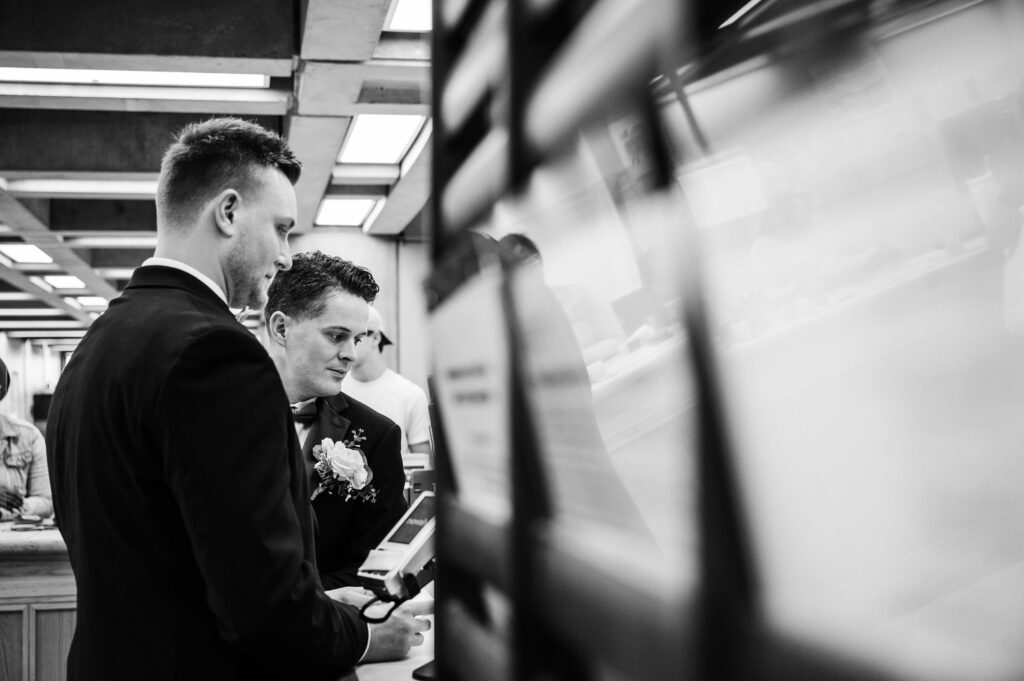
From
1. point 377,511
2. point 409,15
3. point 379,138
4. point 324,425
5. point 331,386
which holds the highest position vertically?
point 409,15

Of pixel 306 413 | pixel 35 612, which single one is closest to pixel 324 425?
pixel 306 413

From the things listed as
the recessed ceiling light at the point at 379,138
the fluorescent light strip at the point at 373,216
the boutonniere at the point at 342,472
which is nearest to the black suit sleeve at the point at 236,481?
the boutonniere at the point at 342,472

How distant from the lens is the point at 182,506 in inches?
52.9

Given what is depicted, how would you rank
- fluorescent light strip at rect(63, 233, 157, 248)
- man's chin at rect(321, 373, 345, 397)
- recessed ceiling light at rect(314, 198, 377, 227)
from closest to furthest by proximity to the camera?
1. man's chin at rect(321, 373, 345, 397)
2. recessed ceiling light at rect(314, 198, 377, 227)
3. fluorescent light strip at rect(63, 233, 157, 248)

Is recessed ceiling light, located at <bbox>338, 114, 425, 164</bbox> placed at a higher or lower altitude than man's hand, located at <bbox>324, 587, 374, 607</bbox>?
higher

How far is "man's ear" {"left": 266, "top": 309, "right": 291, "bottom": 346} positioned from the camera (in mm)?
2377

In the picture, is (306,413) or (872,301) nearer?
(872,301)

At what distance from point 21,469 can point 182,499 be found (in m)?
4.04

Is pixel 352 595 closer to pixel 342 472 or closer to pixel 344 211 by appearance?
pixel 342 472

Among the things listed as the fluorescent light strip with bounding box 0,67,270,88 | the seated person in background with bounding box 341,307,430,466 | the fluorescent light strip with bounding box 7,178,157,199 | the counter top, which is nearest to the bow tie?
the counter top

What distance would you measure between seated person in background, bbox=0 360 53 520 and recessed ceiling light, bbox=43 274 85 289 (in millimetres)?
6535

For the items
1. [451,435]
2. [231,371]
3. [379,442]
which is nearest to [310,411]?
[379,442]

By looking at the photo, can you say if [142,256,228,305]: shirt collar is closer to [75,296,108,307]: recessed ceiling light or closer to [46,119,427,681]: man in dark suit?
[46,119,427,681]: man in dark suit

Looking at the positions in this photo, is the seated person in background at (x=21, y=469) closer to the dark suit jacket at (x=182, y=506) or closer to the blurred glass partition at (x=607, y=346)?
the dark suit jacket at (x=182, y=506)
